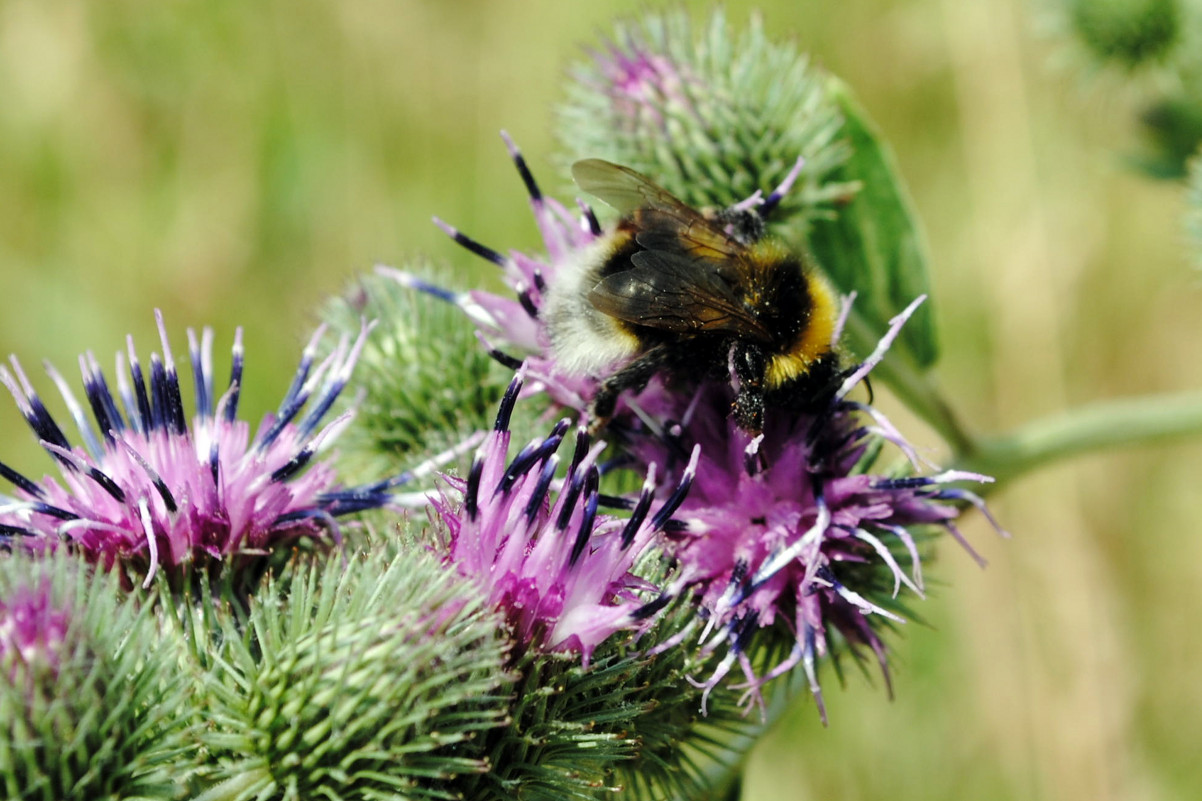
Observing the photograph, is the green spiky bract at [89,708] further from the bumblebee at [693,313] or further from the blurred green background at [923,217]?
the blurred green background at [923,217]

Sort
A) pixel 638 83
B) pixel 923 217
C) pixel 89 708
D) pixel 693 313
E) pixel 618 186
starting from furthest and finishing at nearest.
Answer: pixel 923 217
pixel 638 83
pixel 618 186
pixel 693 313
pixel 89 708

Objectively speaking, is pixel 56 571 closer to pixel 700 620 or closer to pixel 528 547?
pixel 528 547

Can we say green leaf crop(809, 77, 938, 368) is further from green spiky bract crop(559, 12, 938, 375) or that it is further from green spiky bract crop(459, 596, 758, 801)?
green spiky bract crop(459, 596, 758, 801)

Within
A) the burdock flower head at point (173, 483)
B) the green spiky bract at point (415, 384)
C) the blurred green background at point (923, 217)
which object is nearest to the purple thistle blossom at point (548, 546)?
the burdock flower head at point (173, 483)

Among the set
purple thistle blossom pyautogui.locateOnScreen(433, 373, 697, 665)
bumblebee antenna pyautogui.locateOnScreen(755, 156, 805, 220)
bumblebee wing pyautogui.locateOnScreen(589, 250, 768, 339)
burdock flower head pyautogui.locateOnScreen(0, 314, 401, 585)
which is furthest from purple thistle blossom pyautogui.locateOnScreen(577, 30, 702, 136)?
purple thistle blossom pyautogui.locateOnScreen(433, 373, 697, 665)

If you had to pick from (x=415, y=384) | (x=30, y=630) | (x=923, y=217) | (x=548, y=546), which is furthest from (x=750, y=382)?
(x=923, y=217)

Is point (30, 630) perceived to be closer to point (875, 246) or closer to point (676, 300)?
point (676, 300)
